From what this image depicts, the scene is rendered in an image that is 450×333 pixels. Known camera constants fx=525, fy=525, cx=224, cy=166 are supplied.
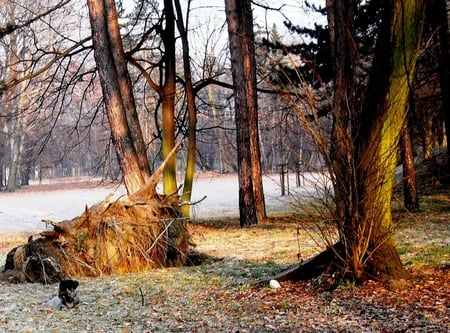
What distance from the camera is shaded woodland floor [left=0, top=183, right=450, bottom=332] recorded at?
428cm

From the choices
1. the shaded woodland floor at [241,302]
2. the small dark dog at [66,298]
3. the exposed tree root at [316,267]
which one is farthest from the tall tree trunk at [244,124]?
the small dark dog at [66,298]

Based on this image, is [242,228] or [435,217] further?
[242,228]

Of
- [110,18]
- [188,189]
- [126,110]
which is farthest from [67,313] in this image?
[188,189]

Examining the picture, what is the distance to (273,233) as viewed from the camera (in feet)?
37.2

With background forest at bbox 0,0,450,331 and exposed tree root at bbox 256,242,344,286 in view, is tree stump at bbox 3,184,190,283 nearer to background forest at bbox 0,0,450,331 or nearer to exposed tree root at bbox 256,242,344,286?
background forest at bbox 0,0,450,331

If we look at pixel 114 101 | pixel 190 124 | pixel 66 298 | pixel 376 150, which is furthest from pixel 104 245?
pixel 190 124

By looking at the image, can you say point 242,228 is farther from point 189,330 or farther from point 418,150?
point 418,150

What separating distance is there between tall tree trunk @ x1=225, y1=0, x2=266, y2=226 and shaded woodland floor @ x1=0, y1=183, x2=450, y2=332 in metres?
5.19

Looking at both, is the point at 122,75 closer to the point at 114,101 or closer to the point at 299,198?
the point at 114,101

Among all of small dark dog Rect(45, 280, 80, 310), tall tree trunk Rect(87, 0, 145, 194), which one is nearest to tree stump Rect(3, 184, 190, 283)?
small dark dog Rect(45, 280, 80, 310)

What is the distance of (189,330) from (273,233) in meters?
7.00

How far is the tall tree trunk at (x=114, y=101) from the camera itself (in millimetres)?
10805

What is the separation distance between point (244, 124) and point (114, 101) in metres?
3.66

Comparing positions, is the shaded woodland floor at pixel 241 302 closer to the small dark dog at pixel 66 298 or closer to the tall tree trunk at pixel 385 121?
the small dark dog at pixel 66 298
